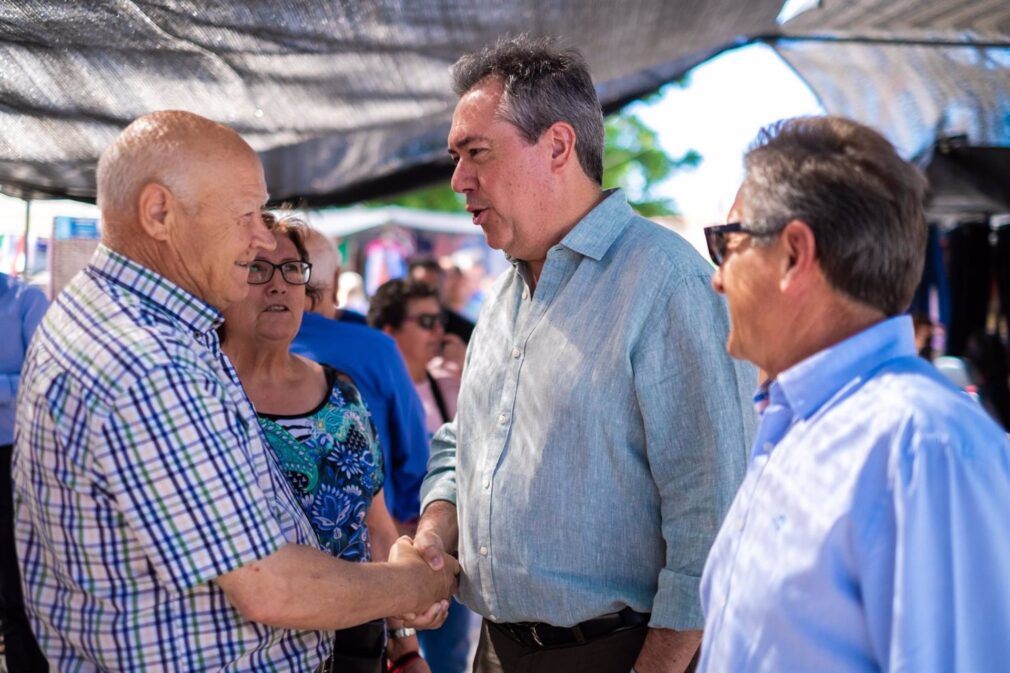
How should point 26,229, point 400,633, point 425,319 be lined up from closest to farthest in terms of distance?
point 400,633 → point 26,229 → point 425,319

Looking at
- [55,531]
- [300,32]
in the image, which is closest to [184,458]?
[55,531]

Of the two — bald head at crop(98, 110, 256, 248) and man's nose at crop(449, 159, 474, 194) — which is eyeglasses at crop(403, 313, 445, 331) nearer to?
man's nose at crop(449, 159, 474, 194)

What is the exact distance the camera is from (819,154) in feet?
4.86

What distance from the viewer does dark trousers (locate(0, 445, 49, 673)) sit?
13.1 ft

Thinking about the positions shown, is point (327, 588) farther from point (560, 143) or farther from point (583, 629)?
point (560, 143)

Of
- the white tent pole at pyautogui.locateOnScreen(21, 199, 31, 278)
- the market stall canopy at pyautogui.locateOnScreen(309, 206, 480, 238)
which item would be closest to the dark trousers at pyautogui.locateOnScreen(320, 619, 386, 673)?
the white tent pole at pyautogui.locateOnScreen(21, 199, 31, 278)

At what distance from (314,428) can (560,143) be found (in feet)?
3.57

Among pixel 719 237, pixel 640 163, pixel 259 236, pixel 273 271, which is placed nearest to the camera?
pixel 719 237

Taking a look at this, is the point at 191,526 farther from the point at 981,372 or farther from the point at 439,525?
the point at 981,372

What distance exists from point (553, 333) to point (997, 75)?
4365 mm

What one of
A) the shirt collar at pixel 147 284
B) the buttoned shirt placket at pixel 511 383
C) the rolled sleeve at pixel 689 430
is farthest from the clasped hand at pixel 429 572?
the shirt collar at pixel 147 284

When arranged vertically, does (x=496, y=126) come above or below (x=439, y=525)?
above

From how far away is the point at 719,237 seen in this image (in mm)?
1653

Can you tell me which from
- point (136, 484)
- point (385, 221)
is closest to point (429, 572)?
point (136, 484)
